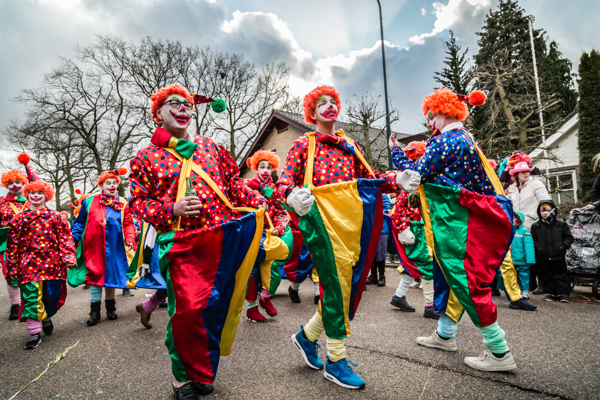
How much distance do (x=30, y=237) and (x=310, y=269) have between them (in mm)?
3643

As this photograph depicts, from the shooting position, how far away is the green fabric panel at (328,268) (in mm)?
2451

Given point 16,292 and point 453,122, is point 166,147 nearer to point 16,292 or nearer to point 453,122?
point 453,122

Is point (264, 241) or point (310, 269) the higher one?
point (264, 241)

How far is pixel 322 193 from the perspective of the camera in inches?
97.9

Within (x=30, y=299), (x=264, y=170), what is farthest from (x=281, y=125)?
(x=30, y=299)

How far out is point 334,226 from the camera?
249 centimetres

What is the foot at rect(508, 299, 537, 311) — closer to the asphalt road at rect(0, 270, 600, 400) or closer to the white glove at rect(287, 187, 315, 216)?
the asphalt road at rect(0, 270, 600, 400)

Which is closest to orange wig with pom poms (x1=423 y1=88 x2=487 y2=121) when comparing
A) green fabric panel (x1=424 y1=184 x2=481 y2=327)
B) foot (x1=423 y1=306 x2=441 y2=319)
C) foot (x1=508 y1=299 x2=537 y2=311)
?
green fabric panel (x1=424 y1=184 x2=481 y2=327)

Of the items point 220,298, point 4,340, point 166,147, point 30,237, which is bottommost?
point 4,340

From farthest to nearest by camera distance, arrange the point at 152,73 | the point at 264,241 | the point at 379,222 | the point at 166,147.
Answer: the point at 152,73, the point at 264,241, the point at 379,222, the point at 166,147

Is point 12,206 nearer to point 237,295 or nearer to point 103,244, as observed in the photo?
point 103,244

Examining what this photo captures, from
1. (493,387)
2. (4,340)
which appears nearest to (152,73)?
(4,340)

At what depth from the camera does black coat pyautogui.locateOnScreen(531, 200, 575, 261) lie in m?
5.24

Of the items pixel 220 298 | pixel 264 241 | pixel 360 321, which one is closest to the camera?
pixel 220 298
